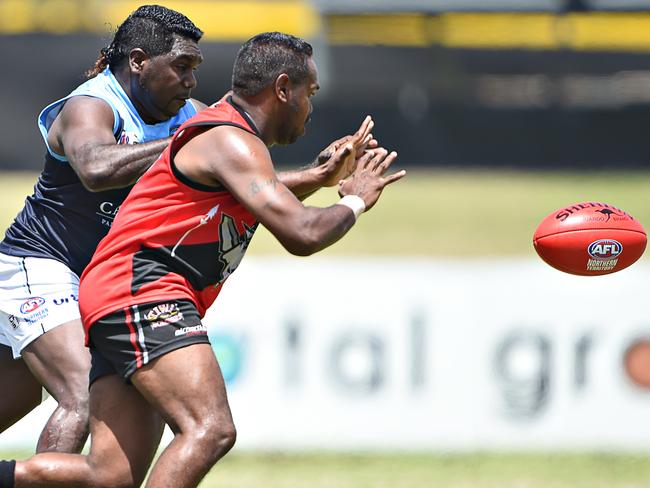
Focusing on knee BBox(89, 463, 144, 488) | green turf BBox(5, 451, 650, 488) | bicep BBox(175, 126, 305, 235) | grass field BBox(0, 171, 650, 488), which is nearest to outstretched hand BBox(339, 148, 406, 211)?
bicep BBox(175, 126, 305, 235)

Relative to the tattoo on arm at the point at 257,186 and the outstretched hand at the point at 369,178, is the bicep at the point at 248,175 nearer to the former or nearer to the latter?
the tattoo on arm at the point at 257,186

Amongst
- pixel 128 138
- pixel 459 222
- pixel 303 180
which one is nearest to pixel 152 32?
pixel 128 138

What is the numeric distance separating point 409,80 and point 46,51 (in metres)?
5.60

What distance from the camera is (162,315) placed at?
4.12 meters

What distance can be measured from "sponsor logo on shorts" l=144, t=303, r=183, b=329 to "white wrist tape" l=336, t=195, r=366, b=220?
0.71m

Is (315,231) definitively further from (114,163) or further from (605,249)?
(605,249)

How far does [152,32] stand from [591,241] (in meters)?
2.12

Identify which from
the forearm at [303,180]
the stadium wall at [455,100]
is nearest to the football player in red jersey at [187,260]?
the forearm at [303,180]

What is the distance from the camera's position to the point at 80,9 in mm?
17859

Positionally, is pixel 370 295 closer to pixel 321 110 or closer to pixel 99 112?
pixel 99 112

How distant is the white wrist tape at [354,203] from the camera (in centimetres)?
425

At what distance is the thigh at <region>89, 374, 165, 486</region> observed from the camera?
4195 mm

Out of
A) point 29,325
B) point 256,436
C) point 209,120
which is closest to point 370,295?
point 256,436

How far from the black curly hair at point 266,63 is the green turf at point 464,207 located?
397 inches
